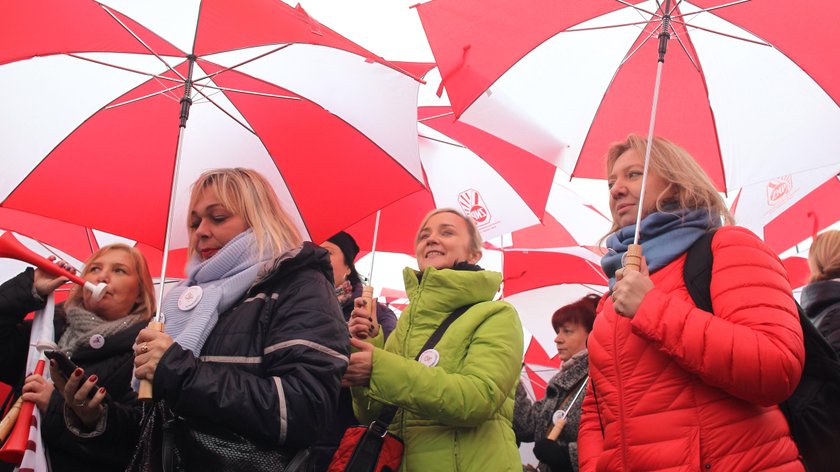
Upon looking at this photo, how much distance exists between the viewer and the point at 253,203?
11.6 feet

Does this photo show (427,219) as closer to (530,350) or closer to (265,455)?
(265,455)

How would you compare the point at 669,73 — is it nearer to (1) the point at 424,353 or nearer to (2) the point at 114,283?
(1) the point at 424,353

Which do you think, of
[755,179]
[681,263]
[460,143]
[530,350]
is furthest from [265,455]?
[530,350]

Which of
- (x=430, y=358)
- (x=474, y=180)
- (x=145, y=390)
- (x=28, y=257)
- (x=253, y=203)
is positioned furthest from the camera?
(x=474, y=180)

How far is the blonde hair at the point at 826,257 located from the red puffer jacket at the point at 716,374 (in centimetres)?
157

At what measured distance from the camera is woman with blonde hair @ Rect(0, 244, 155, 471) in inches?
139

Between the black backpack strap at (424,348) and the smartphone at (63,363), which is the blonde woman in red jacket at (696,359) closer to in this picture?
the black backpack strap at (424,348)

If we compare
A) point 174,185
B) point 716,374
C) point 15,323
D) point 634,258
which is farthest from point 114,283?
point 716,374

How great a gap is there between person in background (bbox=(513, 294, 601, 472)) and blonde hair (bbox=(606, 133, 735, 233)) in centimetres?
204

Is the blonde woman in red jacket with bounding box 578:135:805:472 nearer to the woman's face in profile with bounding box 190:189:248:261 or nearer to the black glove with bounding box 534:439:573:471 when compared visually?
the woman's face in profile with bounding box 190:189:248:261

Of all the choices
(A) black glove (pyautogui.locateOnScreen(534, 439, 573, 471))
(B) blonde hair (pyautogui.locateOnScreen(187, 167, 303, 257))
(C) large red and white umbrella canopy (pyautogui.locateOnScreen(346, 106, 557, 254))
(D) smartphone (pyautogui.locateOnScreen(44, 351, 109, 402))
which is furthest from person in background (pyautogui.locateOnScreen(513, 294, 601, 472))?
(D) smartphone (pyautogui.locateOnScreen(44, 351, 109, 402))

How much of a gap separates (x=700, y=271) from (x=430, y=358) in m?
1.36

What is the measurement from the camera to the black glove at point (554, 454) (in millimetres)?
5152

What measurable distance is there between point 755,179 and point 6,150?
150 inches
